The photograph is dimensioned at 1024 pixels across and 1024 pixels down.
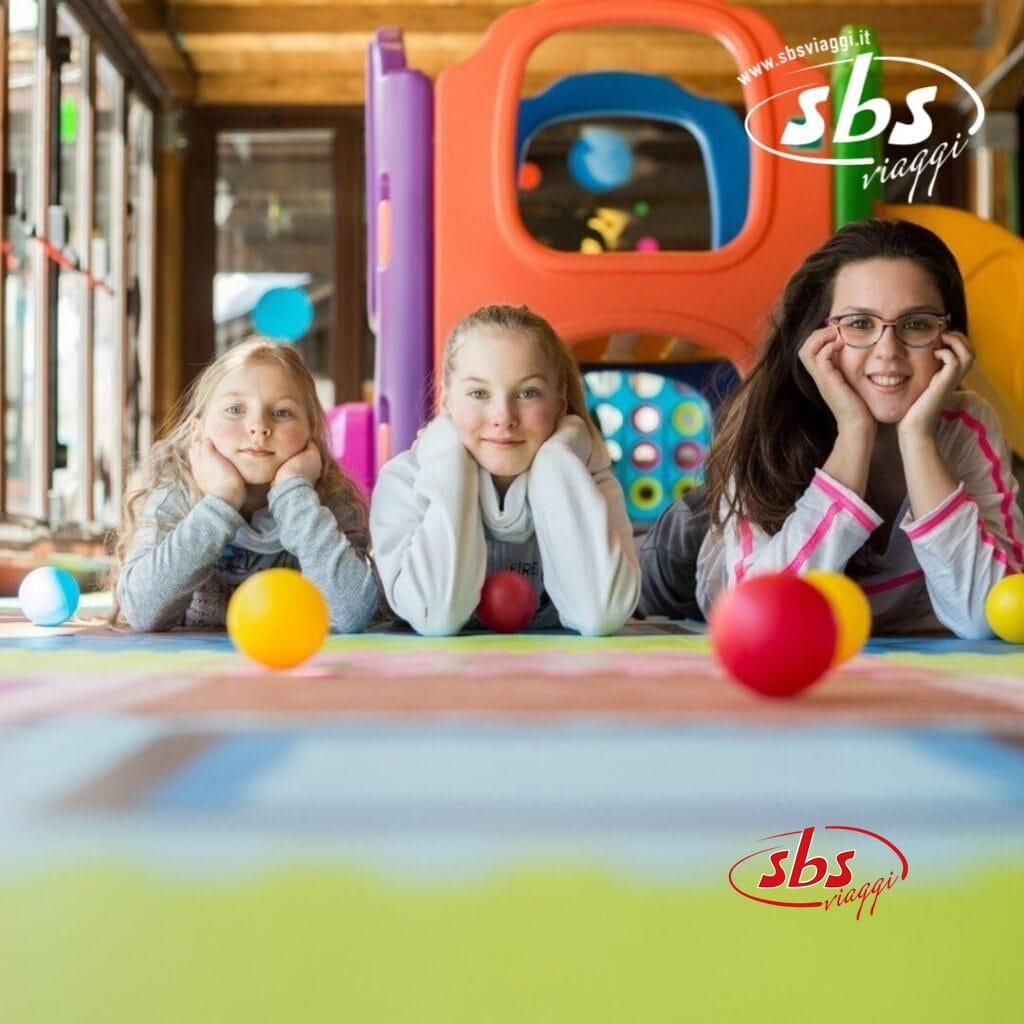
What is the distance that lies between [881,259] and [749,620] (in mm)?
817

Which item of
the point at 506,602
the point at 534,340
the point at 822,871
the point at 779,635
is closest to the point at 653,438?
the point at 534,340

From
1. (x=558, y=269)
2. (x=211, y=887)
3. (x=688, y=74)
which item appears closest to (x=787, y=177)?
(x=558, y=269)

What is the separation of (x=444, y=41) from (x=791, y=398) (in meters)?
3.27

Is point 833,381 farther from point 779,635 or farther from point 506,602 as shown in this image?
point 779,635

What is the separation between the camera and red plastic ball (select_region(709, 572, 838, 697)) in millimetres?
802

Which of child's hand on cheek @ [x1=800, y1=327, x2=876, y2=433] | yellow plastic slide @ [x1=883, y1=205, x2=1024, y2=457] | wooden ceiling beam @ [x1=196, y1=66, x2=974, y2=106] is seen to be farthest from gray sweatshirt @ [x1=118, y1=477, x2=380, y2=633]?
wooden ceiling beam @ [x1=196, y1=66, x2=974, y2=106]

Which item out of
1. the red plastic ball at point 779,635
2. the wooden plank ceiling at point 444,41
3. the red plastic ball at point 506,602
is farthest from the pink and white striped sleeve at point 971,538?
the wooden plank ceiling at point 444,41

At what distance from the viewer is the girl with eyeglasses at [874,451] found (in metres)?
1.34

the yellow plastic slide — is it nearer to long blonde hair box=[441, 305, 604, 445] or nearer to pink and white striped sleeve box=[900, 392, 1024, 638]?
pink and white striped sleeve box=[900, 392, 1024, 638]

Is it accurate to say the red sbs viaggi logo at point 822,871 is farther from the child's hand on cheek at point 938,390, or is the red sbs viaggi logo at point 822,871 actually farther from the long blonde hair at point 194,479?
the long blonde hair at point 194,479

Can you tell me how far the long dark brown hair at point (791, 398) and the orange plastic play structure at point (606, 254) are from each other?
0.49 m

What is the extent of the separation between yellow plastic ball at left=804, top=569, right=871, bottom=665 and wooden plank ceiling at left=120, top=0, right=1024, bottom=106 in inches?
142

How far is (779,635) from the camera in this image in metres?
0.81

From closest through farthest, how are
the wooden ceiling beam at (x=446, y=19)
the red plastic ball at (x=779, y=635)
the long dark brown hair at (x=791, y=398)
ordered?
1. the red plastic ball at (x=779, y=635)
2. the long dark brown hair at (x=791, y=398)
3. the wooden ceiling beam at (x=446, y=19)
